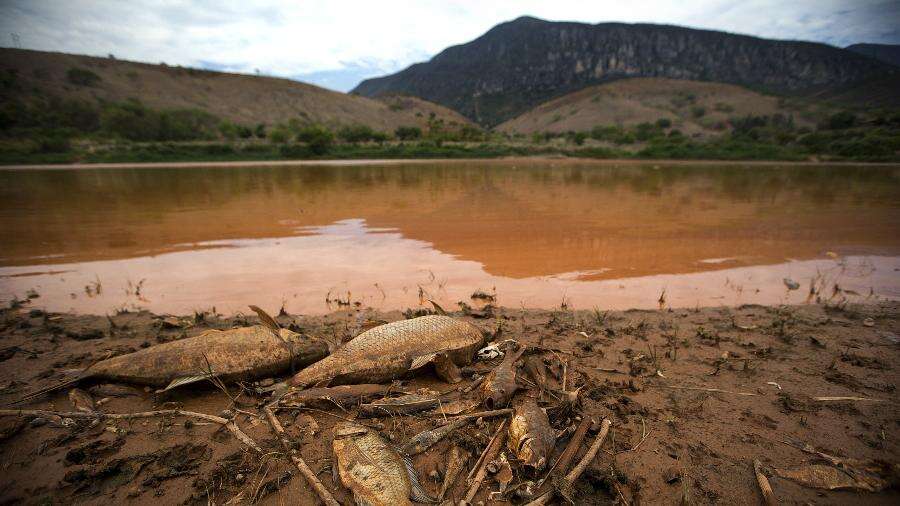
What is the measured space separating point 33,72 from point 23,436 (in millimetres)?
97773

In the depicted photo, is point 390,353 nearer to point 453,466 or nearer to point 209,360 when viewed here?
point 453,466

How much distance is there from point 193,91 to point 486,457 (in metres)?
100

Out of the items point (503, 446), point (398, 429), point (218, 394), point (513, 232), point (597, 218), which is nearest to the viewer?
point (503, 446)

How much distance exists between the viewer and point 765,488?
7.18ft

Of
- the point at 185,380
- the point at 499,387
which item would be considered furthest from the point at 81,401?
the point at 499,387

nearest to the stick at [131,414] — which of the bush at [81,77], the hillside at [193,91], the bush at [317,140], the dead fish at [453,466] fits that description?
the dead fish at [453,466]

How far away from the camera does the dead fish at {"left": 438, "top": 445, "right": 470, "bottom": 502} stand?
2252 mm

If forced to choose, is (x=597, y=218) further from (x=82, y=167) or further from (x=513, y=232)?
(x=82, y=167)

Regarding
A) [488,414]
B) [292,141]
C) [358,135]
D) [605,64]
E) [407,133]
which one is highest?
[605,64]

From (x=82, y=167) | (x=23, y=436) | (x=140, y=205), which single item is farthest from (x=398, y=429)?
(x=82, y=167)

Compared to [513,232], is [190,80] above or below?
above

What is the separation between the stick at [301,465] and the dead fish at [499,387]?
1.25 metres

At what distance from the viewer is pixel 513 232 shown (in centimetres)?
960

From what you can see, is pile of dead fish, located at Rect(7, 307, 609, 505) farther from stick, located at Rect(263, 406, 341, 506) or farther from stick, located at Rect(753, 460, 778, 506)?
stick, located at Rect(753, 460, 778, 506)
